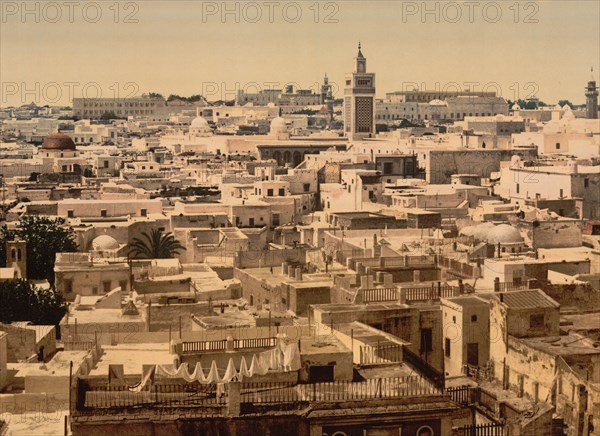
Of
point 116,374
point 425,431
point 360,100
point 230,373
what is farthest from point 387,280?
point 360,100

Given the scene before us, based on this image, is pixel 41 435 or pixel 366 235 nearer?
pixel 41 435

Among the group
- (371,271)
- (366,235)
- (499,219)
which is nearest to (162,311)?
(371,271)

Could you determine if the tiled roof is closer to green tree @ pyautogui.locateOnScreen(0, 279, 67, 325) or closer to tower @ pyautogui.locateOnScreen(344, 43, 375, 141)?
green tree @ pyautogui.locateOnScreen(0, 279, 67, 325)

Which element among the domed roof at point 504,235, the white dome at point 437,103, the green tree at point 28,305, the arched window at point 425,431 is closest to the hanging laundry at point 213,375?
the arched window at point 425,431

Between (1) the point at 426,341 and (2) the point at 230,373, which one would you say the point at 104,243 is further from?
(2) the point at 230,373

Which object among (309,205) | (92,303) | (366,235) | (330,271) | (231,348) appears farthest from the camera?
(309,205)

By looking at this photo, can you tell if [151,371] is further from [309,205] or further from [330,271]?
[309,205]

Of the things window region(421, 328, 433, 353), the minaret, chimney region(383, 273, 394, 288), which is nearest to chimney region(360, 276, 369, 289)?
chimney region(383, 273, 394, 288)

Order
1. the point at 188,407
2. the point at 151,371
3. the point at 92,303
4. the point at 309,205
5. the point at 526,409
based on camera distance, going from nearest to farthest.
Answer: the point at 188,407, the point at 151,371, the point at 526,409, the point at 92,303, the point at 309,205
